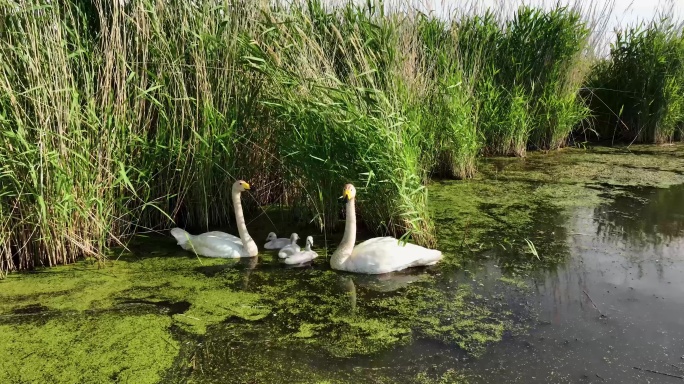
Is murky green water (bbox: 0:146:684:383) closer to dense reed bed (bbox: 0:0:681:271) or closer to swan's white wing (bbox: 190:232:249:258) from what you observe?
swan's white wing (bbox: 190:232:249:258)

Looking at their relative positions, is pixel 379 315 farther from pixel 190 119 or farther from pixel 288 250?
pixel 190 119

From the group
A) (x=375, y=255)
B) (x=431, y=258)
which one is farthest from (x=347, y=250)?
(x=431, y=258)

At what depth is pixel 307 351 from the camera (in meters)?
2.61

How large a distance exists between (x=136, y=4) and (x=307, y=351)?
2670 millimetres

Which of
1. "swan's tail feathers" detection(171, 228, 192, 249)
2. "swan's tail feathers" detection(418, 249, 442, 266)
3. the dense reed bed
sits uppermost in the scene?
the dense reed bed

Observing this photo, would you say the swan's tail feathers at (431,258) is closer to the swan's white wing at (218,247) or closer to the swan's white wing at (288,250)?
the swan's white wing at (288,250)

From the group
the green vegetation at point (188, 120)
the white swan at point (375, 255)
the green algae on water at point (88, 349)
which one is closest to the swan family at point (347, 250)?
the white swan at point (375, 255)

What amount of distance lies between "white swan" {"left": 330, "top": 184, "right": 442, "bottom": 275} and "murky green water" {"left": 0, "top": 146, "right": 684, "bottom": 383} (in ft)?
0.26

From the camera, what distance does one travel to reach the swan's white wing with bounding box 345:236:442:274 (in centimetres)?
342

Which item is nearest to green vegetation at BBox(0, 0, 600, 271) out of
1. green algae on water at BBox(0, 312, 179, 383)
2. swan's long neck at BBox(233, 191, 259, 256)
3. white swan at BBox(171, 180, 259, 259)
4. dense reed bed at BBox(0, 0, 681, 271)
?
dense reed bed at BBox(0, 0, 681, 271)

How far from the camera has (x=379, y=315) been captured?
2.95m

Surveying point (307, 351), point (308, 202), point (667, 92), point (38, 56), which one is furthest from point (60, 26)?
point (667, 92)

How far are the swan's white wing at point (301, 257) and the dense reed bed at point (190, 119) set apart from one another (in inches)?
20.1

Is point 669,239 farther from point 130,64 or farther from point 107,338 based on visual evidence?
point 130,64
